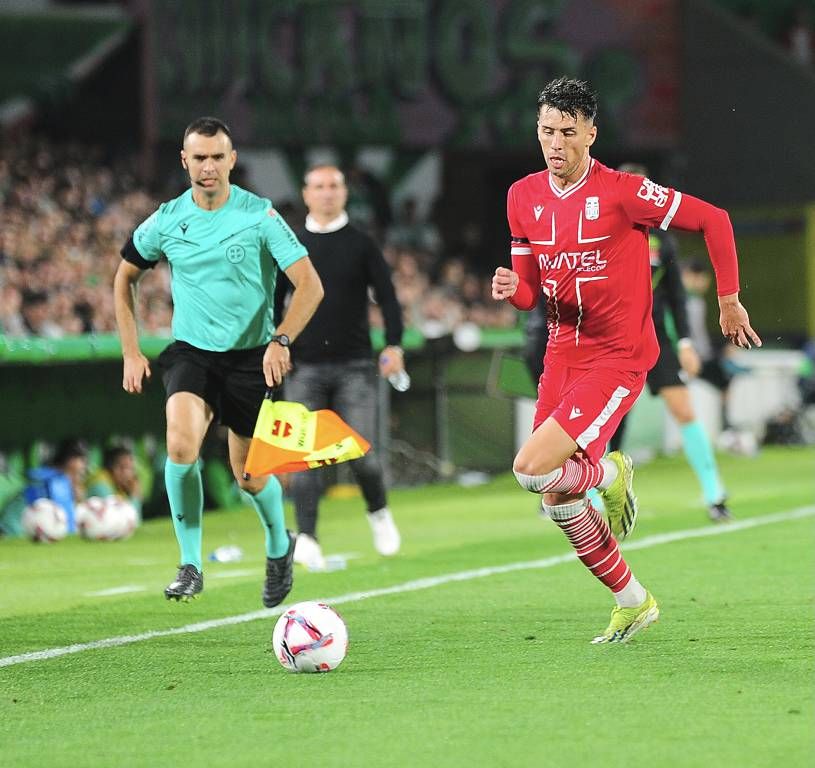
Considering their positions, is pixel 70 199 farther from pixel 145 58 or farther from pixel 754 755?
pixel 754 755

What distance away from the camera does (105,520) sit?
1313 centimetres

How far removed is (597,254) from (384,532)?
4436 mm

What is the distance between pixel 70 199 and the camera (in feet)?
76.3

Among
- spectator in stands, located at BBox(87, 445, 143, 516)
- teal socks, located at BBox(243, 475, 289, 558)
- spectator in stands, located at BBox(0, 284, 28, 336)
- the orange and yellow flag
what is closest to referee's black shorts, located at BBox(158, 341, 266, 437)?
the orange and yellow flag

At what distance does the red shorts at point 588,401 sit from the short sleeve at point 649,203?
0.65 meters

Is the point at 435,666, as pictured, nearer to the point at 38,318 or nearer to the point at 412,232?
the point at 38,318

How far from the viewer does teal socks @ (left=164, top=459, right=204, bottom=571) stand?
8500 millimetres

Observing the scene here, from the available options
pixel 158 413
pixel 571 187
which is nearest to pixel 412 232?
pixel 158 413

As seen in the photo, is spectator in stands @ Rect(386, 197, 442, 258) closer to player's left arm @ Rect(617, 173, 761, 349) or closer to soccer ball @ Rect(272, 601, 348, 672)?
player's left arm @ Rect(617, 173, 761, 349)

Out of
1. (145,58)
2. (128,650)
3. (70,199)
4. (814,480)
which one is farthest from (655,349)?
(145,58)

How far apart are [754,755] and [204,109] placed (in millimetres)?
22585

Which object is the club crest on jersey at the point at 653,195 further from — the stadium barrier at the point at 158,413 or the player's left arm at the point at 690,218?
the stadium barrier at the point at 158,413

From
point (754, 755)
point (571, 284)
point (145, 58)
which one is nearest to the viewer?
point (754, 755)

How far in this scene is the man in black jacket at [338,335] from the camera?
10906 mm
